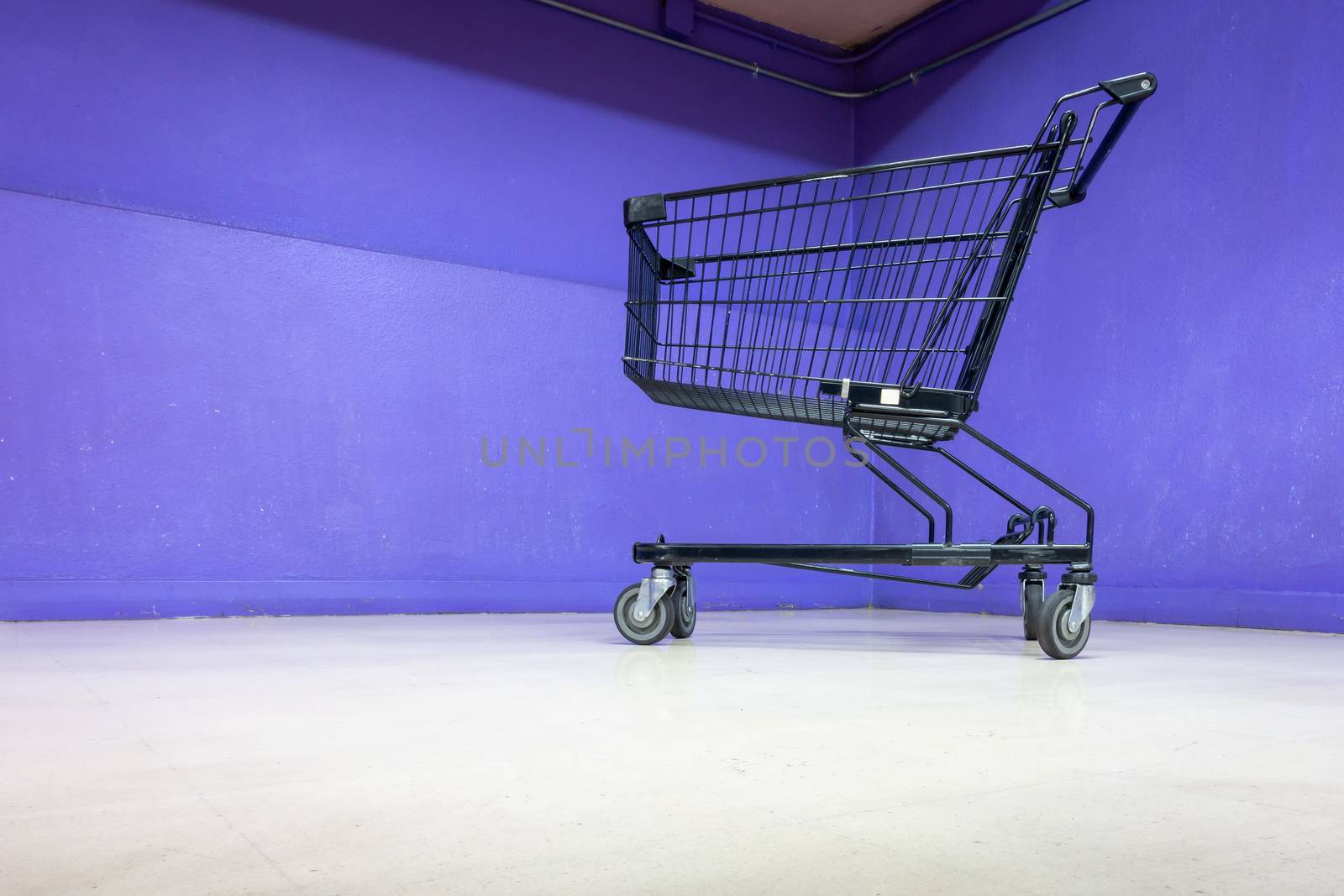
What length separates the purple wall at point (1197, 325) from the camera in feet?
10.2

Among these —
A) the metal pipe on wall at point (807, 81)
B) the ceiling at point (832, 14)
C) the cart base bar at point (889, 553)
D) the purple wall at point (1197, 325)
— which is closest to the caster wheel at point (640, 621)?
the cart base bar at point (889, 553)

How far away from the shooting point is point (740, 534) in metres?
4.38

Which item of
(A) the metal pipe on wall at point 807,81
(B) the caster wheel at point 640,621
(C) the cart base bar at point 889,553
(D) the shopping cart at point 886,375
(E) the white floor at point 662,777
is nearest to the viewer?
(E) the white floor at point 662,777

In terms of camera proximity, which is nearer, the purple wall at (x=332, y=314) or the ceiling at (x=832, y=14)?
the purple wall at (x=332, y=314)

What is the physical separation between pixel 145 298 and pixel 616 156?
203 centimetres

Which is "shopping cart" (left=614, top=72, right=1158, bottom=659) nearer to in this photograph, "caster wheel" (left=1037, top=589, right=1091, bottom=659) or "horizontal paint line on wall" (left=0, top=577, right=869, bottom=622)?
"caster wheel" (left=1037, top=589, right=1091, bottom=659)

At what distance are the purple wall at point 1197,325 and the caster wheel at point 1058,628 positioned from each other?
4.28 feet

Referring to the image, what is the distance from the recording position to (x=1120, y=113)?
6.87 feet

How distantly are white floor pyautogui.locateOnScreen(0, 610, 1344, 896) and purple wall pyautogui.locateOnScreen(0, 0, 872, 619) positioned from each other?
128cm

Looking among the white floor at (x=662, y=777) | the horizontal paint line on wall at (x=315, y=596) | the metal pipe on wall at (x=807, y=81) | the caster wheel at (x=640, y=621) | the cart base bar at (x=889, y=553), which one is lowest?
the horizontal paint line on wall at (x=315, y=596)

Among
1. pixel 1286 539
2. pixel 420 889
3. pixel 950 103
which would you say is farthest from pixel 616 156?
pixel 420 889

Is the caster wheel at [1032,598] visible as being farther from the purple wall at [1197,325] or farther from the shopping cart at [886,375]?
the purple wall at [1197,325]
